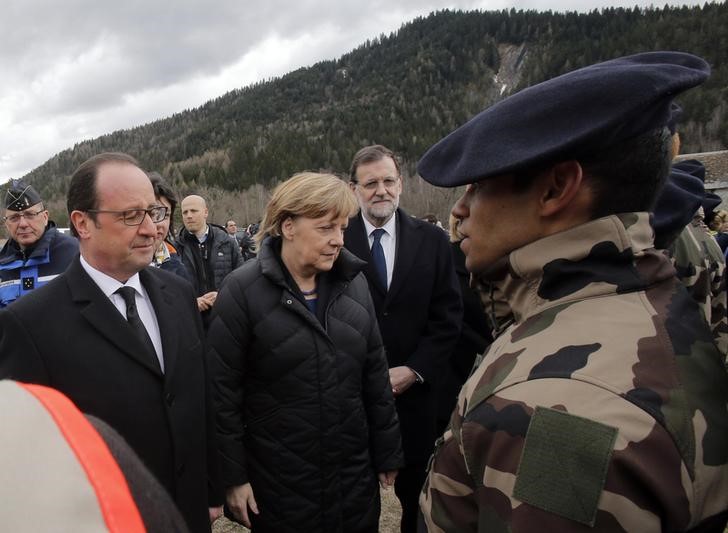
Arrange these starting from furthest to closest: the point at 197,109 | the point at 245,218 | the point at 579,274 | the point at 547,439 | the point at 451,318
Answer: the point at 197,109, the point at 245,218, the point at 451,318, the point at 579,274, the point at 547,439

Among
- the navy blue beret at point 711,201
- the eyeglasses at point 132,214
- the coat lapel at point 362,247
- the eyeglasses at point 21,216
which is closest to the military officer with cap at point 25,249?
the eyeglasses at point 21,216

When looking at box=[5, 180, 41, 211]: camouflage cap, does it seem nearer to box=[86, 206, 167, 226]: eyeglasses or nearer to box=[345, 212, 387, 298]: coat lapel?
box=[86, 206, 167, 226]: eyeglasses

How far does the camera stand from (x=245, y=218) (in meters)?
54.9

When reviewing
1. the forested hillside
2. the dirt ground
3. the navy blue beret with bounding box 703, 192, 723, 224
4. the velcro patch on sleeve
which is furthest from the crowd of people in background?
the forested hillside

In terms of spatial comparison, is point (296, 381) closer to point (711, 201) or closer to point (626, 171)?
point (626, 171)

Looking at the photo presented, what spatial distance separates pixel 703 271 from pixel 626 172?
50.0 inches

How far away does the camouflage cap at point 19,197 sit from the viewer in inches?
138

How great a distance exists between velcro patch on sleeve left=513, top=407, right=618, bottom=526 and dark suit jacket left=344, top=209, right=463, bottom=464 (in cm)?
222

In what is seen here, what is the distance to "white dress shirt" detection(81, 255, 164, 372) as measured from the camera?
2.04 meters

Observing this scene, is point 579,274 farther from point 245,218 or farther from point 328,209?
point 245,218

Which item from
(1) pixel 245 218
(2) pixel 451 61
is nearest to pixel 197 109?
(2) pixel 451 61

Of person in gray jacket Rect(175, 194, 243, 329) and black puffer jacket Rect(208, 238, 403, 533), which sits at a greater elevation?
person in gray jacket Rect(175, 194, 243, 329)

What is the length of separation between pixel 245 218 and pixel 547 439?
→ 2201 inches

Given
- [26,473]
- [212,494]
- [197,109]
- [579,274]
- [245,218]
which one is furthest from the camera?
[197,109]
